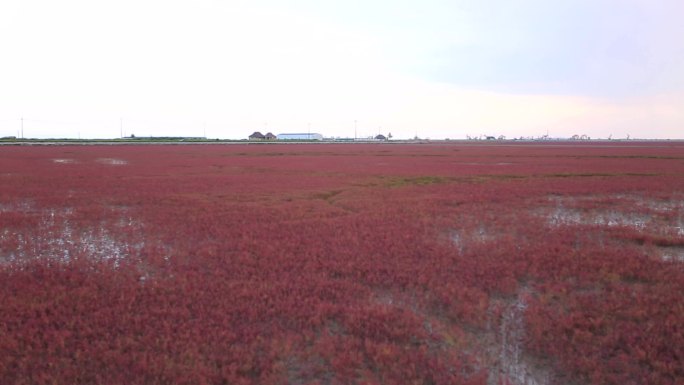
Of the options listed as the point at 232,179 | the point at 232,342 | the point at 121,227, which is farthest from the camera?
the point at 232,179

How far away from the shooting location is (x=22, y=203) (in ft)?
59.9

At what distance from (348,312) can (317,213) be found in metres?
9.12

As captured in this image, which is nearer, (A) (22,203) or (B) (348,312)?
(B) (348,312)

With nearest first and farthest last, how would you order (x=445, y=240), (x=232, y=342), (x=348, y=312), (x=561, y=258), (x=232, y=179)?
(x=232, y=342)
(x=348, y=312)
(x=561, y=258)
(x=445, y=240)
(x=232, y=179)

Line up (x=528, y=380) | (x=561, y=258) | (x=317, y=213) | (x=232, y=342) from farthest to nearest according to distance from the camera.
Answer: (x=317, y=213)
(x=561, y=258)
(x=232, y=342)
(x=528, y=380)

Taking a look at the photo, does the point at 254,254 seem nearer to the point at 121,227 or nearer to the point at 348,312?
the point at 348,312

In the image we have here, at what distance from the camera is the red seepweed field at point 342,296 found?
5637 mm

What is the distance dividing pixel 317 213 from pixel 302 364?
10.5 meters

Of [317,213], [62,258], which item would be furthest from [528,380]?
[317,213]

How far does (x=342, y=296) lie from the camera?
25.8ft

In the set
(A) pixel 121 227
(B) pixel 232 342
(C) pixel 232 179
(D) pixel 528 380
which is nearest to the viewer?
(D) pixel 528 380

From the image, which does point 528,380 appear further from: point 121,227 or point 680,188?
point 680,188

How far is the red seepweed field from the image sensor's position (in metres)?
5.64

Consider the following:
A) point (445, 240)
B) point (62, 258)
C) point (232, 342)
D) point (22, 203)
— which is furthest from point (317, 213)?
point (22, 203)
